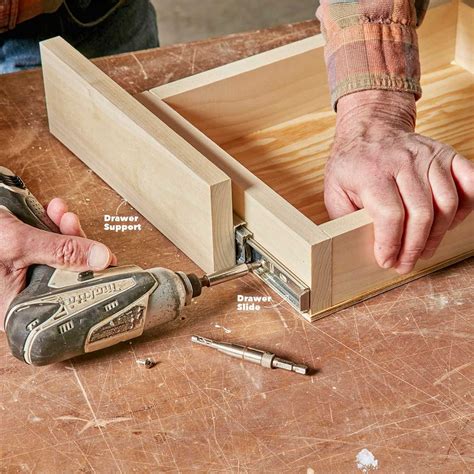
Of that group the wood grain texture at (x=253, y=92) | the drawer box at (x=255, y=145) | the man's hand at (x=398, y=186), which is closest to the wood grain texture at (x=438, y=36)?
the drawer box at (x=255, y=145)

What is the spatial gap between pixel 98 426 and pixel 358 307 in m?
0.39

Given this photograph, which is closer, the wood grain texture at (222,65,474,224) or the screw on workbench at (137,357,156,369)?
the screw on workbench at (137,357,156,369)

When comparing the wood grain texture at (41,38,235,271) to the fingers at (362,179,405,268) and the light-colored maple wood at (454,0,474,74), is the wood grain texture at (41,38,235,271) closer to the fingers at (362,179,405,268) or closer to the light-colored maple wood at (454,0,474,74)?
the fingers at (362,179,405,268)

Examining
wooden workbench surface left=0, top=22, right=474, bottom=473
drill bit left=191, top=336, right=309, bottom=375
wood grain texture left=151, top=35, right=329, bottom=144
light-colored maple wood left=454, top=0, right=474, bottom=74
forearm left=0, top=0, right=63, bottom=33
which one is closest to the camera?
wooden workbench surface left=0, top=22, right=474, bottom=473

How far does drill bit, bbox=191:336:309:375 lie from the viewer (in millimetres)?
1155

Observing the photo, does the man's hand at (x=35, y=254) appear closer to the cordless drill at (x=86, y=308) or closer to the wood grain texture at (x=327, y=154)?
the cordless drill at (x=86, y=308)

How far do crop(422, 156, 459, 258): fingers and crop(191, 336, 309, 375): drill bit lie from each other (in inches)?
10.3

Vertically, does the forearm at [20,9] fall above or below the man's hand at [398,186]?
above

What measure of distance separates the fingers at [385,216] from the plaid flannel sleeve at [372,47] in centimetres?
24

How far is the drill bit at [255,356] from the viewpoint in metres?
1.16

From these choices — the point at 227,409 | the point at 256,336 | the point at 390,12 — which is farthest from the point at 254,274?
the point at 390,12

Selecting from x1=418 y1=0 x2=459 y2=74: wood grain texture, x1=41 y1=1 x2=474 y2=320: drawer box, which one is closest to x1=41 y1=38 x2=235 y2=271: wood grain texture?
x1=41 y1=1 x2=474 y2=320: drawer box

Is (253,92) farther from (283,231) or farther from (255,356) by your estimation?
(255,356)

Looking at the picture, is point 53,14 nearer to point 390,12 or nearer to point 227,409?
point 390,12
